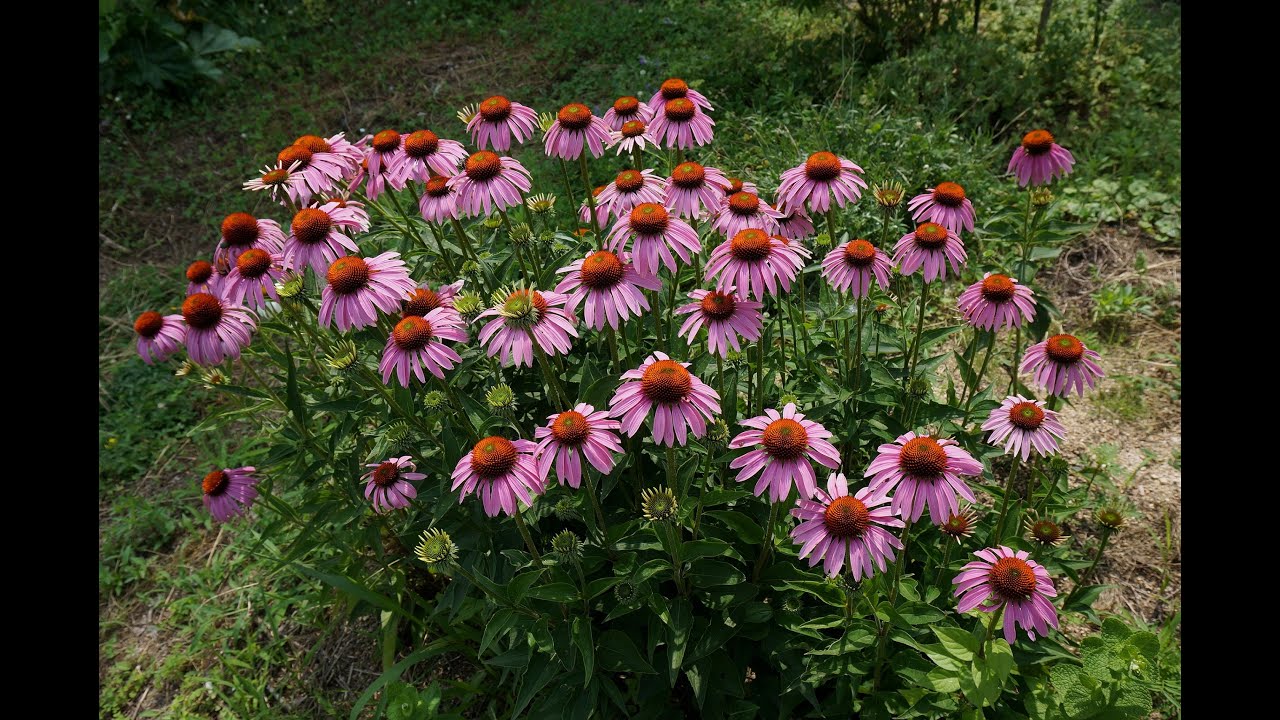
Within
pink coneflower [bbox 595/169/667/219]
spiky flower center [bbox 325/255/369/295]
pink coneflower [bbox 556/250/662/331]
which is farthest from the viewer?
pink coneflower [bbox 595/169/667/219]

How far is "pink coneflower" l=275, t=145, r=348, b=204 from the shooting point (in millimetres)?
1998

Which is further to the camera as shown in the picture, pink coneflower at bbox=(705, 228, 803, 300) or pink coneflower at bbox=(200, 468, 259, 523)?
pink coneflower at bbox=(200, 468, 259, 523)

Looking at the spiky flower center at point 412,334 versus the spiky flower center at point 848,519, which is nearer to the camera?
the spiky flower center at point 848,519

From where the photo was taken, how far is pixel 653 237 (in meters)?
1.61

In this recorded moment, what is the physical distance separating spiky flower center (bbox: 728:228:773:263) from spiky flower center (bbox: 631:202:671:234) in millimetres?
156

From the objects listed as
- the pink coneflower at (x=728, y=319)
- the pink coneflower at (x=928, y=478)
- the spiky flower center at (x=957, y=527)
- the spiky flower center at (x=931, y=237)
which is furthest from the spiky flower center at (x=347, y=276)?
the spiky flower center at (x=957, y=527)

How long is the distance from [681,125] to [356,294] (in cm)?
91

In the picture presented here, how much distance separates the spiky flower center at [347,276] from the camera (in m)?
1.67

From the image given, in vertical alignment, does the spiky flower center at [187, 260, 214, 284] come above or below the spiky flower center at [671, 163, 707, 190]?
below

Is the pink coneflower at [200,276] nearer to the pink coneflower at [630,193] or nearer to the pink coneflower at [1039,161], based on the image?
the pink coneflower at [630,193]

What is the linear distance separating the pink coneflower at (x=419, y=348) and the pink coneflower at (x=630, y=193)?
448mm

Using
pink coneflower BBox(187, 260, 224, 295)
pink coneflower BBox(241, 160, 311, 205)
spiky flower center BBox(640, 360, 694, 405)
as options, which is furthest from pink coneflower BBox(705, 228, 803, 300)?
pink coneflower BBox(187, 260, 224, 295)

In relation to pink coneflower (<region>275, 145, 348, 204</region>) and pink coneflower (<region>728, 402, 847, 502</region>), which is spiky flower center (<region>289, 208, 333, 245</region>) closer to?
pink coneflower (<region>275, 145, 348, 204</region>)
